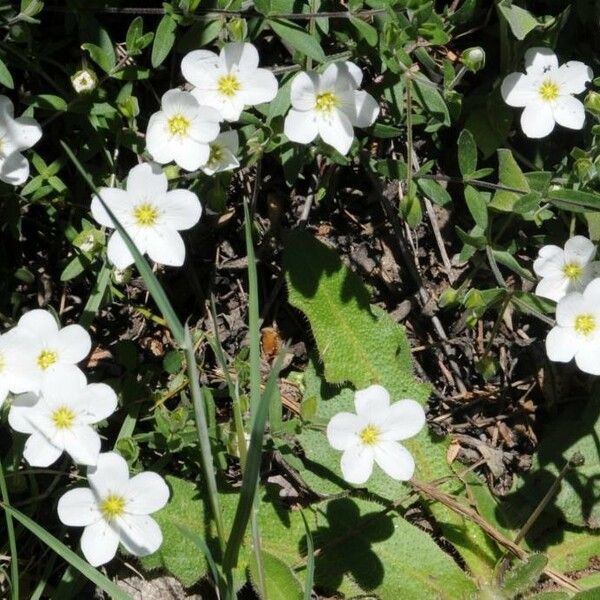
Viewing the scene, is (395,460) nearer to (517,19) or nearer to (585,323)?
(585,323)

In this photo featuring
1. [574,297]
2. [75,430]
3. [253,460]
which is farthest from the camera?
[574,297]

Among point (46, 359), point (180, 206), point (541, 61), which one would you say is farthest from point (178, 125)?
point (541, 61)

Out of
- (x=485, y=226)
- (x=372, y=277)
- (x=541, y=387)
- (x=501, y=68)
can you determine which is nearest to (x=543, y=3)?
(x=501, y=68)

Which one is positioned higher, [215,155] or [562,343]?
[215,155]

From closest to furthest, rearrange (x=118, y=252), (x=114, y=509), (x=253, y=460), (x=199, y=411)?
(x=253, y=460) < (x=199, y=411) < (x=118, y=252) < (x=114, y=509)

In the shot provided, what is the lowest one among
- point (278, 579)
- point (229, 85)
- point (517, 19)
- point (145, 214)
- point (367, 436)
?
point (278, 579)

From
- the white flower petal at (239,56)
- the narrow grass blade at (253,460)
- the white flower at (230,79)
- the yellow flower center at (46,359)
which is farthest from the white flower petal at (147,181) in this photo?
the narrow grass blade at (253,460)

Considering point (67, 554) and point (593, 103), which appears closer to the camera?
point (67, 554)

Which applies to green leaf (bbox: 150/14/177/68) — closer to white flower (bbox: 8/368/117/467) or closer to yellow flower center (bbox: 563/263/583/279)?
white flower (bbox: 8/368/117/467)
